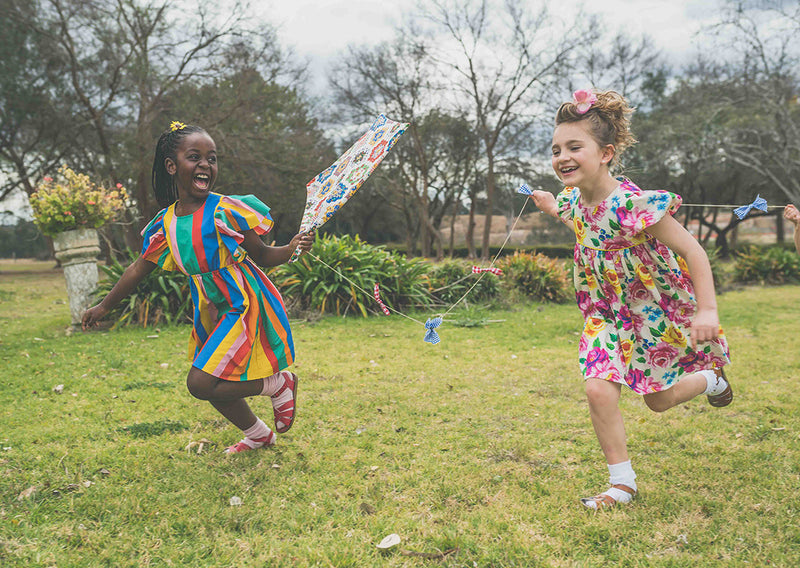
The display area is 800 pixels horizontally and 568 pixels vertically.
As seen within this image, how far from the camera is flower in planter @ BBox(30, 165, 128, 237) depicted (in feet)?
22.8

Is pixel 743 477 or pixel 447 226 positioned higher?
pixel 447 226

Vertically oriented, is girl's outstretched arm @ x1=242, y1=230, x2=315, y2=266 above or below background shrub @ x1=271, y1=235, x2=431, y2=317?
above

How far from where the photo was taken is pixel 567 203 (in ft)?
9.44

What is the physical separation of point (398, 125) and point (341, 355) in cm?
333

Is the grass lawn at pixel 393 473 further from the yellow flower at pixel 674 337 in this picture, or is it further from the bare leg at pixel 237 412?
the yellow flower at pixel 674 337

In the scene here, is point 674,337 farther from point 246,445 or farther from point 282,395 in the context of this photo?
point 246,445

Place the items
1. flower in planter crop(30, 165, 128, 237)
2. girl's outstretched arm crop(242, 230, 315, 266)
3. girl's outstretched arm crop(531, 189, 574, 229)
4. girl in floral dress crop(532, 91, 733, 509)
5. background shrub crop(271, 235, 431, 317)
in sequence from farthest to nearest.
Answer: background shrub crop(271, 235, 431, 317) < flower in planter crop(30, 165, 128, 237) < girl's outstretched arm crop(531, 189, 574, 229) < girl's outstretched arm crop(242, 230, 315, 266) < girl in floral dress crop(532, 91, 733, 509)

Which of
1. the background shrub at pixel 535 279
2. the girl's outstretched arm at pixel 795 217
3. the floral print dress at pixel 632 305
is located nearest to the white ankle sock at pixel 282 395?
the floral print dress at pixel 632 305

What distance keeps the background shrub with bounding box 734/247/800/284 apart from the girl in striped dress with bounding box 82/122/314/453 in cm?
1397

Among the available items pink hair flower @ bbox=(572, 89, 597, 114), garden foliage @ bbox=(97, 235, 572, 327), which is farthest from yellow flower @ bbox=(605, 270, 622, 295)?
garden foliage @ bbox=(97, 235, 572, 327)

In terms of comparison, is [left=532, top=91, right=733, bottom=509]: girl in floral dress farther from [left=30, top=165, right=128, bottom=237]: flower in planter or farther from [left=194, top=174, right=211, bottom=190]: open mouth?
[left=30, top=165, right=128, bottom=237]: flower in planter

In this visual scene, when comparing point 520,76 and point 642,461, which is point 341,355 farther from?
point 520,76

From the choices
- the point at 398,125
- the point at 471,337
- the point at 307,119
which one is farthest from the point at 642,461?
the point at 307,119

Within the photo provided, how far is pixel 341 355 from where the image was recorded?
5855 mm
